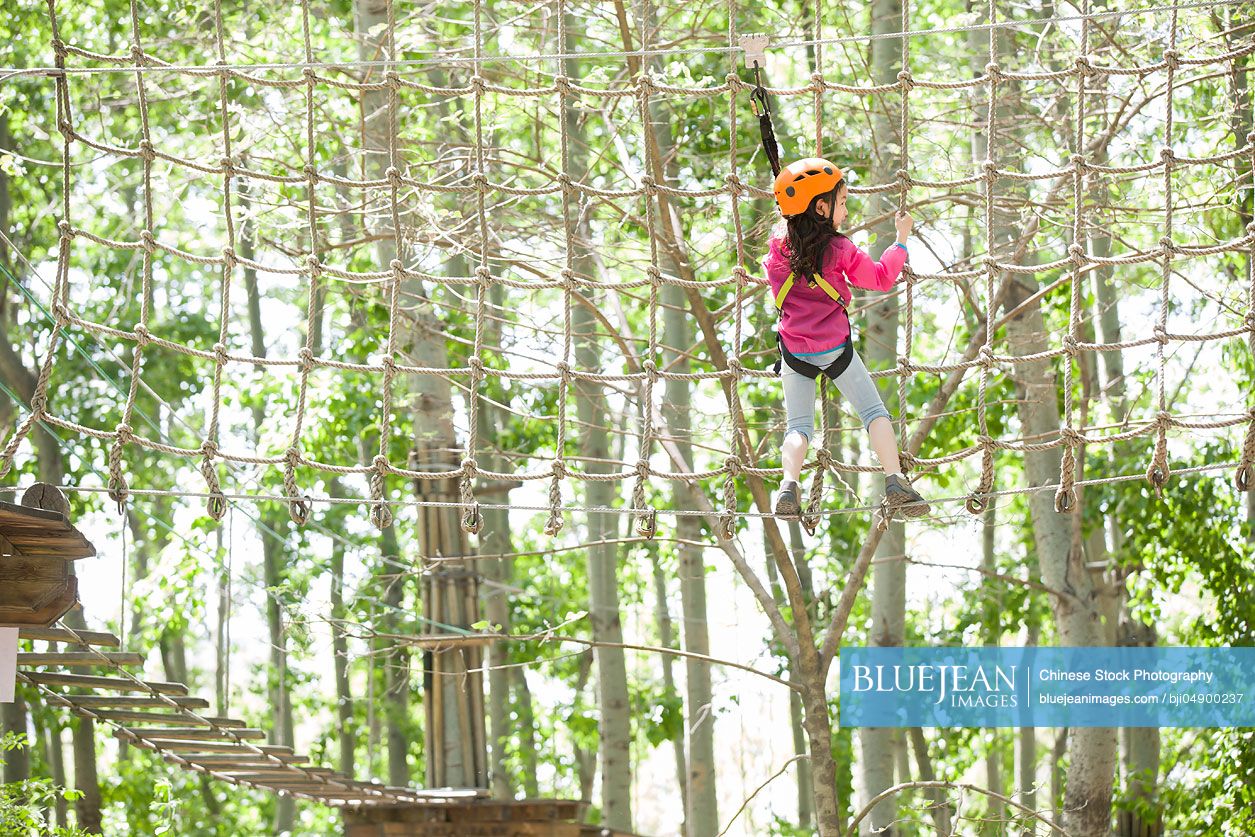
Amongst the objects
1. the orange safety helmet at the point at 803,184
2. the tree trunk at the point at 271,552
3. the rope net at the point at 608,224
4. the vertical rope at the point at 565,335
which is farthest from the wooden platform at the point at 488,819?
the tree trunk at the point at 271,552

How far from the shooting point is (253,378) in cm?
938

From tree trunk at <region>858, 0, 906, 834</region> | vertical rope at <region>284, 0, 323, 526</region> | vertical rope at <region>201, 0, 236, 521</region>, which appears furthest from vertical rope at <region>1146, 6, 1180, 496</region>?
vertical rope at <region>201, 0, 236, 521</region>

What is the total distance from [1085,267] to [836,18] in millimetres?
3207

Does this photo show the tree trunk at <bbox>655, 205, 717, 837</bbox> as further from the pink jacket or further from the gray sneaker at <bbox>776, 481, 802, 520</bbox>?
the gray sneaker at <bbox>776, 481, 802, 520</bbox>

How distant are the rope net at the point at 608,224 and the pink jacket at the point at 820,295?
12.5 inches

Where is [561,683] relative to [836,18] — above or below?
below

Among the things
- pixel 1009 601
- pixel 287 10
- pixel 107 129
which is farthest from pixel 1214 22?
pixel 107 129

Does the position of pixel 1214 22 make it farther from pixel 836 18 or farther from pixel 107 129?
pixel 107 129

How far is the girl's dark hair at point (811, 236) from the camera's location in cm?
362

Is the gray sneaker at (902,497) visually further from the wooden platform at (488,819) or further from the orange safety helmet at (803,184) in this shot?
the wooden platform at (488,819)

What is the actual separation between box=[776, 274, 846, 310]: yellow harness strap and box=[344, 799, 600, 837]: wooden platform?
8.53ft

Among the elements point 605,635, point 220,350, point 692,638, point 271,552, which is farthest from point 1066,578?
point 271,552

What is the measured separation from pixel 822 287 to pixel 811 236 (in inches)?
5.2

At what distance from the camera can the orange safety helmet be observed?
358 centimetres
